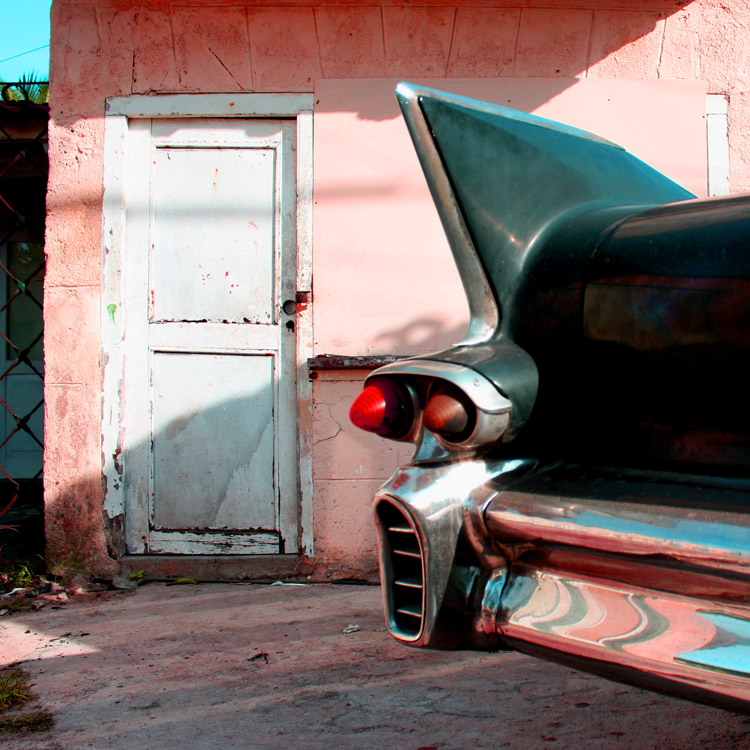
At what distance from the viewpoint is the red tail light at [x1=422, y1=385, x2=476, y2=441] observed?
123 centimetres

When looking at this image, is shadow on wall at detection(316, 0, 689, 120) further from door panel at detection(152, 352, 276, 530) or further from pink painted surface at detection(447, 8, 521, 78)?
door panel at detection(152, 352, 276, 530)

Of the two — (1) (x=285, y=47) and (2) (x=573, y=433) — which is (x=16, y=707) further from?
(1) (x=285, y=47)

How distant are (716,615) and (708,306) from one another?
0.51 meters

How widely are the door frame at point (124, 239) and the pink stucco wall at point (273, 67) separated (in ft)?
0.15

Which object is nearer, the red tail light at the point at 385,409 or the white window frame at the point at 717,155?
the red tail light at the point at 385,409

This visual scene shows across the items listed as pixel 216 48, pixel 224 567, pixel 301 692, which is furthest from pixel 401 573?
pixel 216 48

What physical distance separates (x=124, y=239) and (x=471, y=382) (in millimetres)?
2858

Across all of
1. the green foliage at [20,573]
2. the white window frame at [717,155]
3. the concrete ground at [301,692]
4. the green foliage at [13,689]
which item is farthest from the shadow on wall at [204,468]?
the white window frame at [717,155]

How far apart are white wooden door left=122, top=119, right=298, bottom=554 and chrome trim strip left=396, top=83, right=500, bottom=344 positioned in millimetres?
2172

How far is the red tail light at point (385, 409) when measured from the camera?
1.33 m

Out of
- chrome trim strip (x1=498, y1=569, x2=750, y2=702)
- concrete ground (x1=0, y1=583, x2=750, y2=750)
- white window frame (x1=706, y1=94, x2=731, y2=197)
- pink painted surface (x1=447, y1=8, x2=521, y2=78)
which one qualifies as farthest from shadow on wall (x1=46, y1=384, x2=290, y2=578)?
white window frame (x1=706, y1=94, x2=731, y2=197)

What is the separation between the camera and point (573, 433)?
1348 mm

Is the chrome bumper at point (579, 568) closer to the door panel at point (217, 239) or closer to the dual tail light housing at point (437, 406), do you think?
the dual tail light housing at point (437, 406)

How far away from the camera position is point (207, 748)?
181 cm
